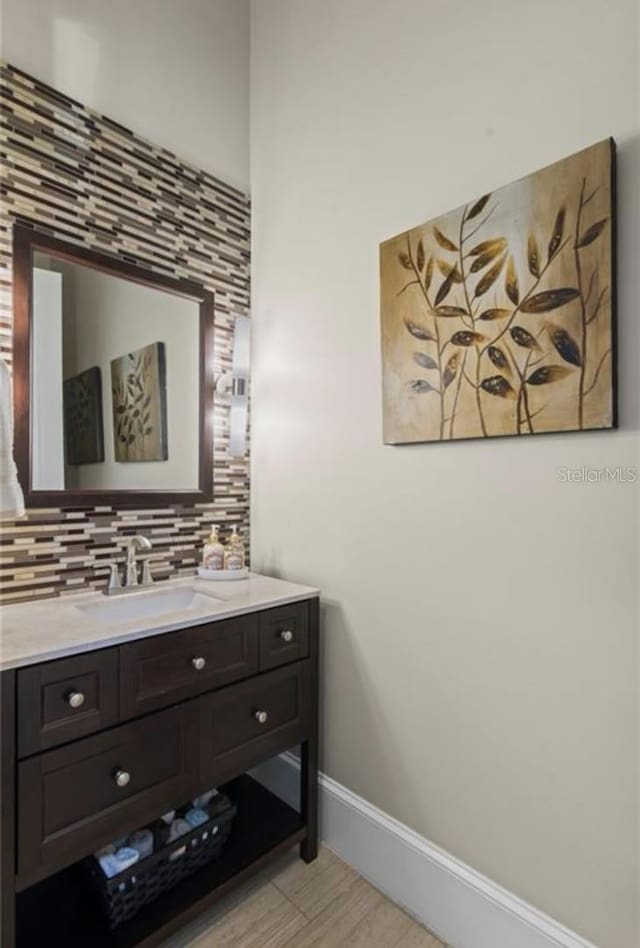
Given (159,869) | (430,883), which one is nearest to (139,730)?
(159,869)

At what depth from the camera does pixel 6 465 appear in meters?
1.25

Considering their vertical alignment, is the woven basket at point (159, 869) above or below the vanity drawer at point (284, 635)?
below

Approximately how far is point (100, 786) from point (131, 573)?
0.65 m

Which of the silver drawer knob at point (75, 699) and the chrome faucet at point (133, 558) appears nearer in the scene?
the silver drawer knob at point (75, 699)

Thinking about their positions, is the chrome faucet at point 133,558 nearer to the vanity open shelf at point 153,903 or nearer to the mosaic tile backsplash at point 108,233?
the mosaic tile backsplash at point 108,233

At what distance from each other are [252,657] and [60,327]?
1.20 metres

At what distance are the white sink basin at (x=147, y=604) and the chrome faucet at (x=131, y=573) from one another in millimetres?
30

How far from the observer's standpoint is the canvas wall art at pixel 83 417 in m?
1.56

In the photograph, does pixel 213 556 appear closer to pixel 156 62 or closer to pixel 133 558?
pixel 133 558

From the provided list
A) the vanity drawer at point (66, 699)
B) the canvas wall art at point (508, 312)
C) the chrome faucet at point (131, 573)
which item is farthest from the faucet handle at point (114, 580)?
the canvas wall art at point (508, 312)

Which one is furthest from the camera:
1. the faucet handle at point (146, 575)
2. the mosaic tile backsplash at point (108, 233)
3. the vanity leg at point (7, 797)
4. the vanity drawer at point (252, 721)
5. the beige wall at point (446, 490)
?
the faucet handle at point (146, 575)

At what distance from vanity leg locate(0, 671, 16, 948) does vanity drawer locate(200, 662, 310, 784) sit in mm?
447

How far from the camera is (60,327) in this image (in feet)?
5.04

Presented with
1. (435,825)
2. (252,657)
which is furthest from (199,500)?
(435,825)
